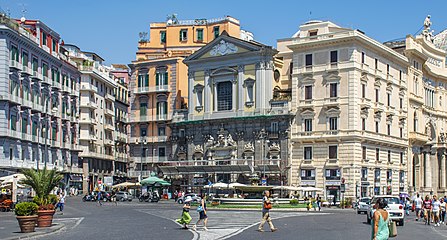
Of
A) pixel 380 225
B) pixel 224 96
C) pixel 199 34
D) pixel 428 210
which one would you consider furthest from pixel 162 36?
pixel 380 225

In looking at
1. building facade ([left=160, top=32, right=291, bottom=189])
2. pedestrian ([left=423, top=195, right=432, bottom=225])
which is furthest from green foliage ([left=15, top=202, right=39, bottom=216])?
building facade ([left=160, top=32, right=291, bottom=189])

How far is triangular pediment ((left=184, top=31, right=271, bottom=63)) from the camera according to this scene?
266 feet

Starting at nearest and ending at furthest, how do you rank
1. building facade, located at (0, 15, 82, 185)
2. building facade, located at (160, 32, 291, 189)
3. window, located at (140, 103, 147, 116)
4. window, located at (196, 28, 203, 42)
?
building facade, located at (0, 15, 82, 185), building facade, located at (160, 32, 291, 189), window, located at (140, 103, 147, 116), window, located at (196, 28, 203, 42)

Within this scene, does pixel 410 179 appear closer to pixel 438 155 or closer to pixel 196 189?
pixel 438 155

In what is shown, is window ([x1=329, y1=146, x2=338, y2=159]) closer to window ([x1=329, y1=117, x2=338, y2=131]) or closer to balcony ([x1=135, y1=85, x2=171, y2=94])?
window ([x1=329, y1=117, x2=338, y2=131])

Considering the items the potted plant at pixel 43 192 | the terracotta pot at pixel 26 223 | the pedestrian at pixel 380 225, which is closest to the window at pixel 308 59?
the potted plant at pixel 43 192

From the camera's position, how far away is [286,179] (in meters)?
76.6

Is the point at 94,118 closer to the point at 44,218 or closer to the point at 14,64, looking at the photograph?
the point at 14,64

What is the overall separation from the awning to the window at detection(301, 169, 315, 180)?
2.83 metres

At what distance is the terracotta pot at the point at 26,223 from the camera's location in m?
28.4

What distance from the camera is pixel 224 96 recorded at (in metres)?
83.6

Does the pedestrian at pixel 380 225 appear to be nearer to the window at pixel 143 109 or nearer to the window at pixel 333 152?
the window at pixel 333 152

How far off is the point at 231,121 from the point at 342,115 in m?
13.9

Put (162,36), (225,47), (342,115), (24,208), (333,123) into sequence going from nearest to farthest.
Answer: (24,208), (342,115), (333,123), (225,47), (162,36)
